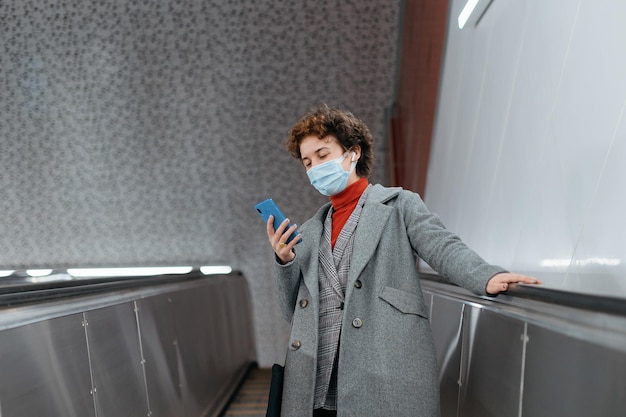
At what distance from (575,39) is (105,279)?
219 centimetres

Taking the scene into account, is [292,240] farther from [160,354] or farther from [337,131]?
[160,354]

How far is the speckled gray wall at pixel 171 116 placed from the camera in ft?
24.1

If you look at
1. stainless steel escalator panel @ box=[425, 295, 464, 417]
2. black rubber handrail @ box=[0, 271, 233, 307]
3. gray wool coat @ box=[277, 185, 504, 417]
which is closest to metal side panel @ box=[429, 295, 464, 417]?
stainless steel escalator panel @ box=[425, 295, 464, 417]

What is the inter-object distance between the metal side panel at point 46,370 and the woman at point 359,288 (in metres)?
0.69

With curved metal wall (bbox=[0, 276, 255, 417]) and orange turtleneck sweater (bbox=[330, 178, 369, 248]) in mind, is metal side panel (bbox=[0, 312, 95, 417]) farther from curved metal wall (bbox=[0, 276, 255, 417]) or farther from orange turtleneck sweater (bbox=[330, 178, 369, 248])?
orange turtleneck sweater (bbox=[330, 178, 369, 248])

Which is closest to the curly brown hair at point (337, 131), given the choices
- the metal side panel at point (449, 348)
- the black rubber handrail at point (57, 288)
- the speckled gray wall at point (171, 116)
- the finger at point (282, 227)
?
the finger at point (282, 227)

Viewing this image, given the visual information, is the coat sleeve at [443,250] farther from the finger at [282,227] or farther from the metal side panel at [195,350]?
the metal side panel at [195,350]

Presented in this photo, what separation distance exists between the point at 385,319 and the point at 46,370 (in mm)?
1031

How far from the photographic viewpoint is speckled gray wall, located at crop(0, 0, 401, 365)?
7.34m

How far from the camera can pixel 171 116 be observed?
8.27 meters

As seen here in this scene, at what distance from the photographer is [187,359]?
12.1 ft

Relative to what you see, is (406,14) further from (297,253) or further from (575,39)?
(297,253)

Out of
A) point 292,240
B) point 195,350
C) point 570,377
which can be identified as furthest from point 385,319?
point 195,350

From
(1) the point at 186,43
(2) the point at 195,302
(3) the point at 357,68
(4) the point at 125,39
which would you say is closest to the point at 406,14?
(3) the point at 357,68
